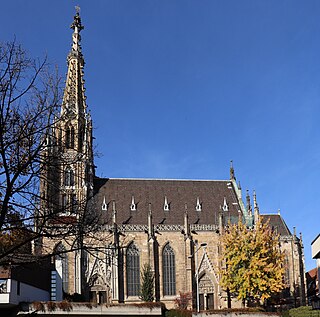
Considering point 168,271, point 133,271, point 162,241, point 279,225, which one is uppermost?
point 279,225

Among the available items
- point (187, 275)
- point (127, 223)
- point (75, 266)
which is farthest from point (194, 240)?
point (75, 266)

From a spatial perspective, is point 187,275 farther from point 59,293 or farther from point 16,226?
point 16,226

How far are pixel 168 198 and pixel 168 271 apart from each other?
9564mm

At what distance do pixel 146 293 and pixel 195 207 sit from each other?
43.8 ft

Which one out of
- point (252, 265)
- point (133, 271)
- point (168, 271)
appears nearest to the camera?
point (252, 265)

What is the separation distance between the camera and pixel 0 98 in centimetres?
1273

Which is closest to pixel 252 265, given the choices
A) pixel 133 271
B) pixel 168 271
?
pixel 168 271

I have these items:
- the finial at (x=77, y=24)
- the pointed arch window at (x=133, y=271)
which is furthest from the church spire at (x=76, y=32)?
the pointed arch window at (x=133, y=271)

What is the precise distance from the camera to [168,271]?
56.6 meters

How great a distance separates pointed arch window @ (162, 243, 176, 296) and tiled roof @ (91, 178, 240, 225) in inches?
140

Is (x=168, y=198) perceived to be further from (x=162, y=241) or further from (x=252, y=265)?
(x=252, y=265)

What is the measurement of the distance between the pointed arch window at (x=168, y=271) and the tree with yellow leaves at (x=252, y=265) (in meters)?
6.70

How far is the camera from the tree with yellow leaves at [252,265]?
4841 cm

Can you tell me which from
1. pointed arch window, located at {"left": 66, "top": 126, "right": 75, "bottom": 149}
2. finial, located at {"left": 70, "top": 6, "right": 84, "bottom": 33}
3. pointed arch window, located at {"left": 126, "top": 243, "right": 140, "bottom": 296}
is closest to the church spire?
finial, located at {"left": 70, "top": 6, "right": 84, "bottom": 33}
